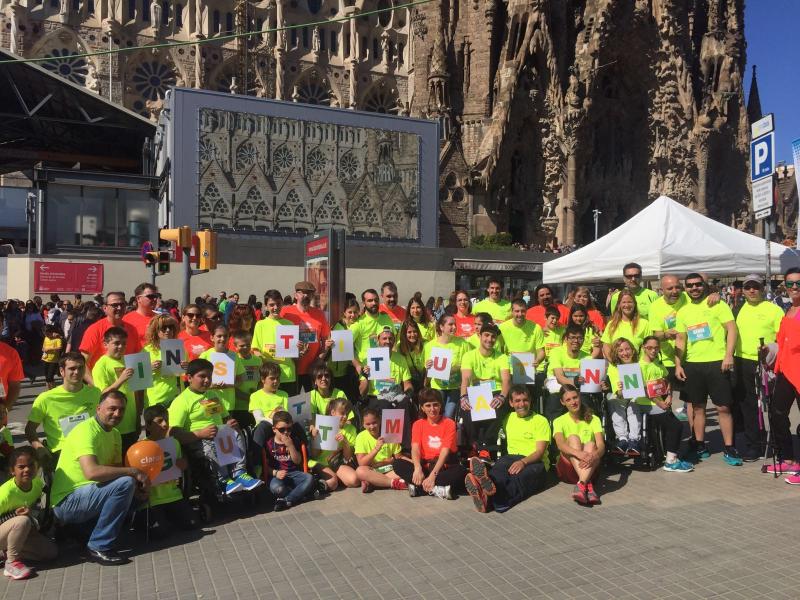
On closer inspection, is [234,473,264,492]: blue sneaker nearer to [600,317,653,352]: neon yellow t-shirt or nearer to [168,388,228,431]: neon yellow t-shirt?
[168,388,228,431]: neon yellow t-shirt

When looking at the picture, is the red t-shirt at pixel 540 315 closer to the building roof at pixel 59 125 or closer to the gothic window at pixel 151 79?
the building roof at pixel 59 125

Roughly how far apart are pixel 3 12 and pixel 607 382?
44.4 m

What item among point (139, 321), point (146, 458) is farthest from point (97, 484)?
point (139, 321)

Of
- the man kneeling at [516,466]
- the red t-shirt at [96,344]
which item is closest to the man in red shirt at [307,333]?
the red t-shirt at [96,344]

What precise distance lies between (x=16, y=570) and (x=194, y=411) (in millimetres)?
1785

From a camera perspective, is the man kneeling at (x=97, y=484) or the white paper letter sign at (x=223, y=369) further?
the white paper letter sign at (x=223, y=369)

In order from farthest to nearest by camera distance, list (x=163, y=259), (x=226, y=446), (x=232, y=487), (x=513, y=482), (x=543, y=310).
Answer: (x=163, y=259) → (x=543, y=310) → (x=513, y=482) → (x=226, y=446) → (x=232, y=487)

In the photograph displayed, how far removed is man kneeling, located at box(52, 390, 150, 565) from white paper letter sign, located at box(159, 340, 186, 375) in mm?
1187

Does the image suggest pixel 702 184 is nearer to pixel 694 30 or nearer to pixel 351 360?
pixel 694 30

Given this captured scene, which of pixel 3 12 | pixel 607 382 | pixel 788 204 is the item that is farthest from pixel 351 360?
pixel 788 204

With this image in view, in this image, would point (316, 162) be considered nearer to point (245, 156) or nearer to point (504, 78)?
point (245, 156)

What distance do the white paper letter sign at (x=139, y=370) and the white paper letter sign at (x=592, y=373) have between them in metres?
4.22

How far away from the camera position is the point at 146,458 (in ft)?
17.5

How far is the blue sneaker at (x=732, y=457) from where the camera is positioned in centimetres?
732
